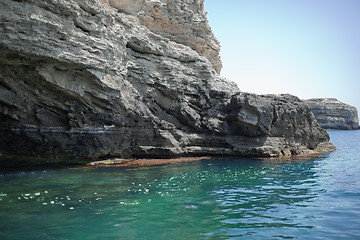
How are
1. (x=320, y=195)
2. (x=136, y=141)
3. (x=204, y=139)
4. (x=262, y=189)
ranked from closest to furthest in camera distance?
(x=320, y=195) < (x=262, y=189) < (x=136, y=141) < (x=204, y=139)

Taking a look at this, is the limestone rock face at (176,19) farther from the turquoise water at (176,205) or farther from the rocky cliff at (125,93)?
the turquoise water at (176,205)

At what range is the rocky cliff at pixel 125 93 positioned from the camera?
15578 millimetres

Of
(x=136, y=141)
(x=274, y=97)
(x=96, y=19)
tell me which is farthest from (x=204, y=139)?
(x=96, y=19)

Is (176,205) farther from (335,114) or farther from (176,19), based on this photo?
(335,114)

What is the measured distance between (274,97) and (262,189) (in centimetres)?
1561

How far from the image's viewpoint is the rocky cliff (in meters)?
15.6

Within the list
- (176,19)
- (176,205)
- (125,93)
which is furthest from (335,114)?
(176,205)

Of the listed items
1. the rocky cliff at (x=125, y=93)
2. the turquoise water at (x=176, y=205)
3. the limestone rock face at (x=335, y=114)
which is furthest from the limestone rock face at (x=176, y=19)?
the limestone rock face at (x=335, y=114)

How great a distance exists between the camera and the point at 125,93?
64.1 ft

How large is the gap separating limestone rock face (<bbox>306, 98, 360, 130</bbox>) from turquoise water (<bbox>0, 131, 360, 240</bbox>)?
310 ft

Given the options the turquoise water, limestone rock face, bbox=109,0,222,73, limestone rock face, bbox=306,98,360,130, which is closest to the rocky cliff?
limestone rock face, bbox=109,0,222,73

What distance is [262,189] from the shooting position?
465 inches

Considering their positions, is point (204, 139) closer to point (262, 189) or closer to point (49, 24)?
point (262, 189)

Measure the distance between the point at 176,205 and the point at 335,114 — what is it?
109 meters
